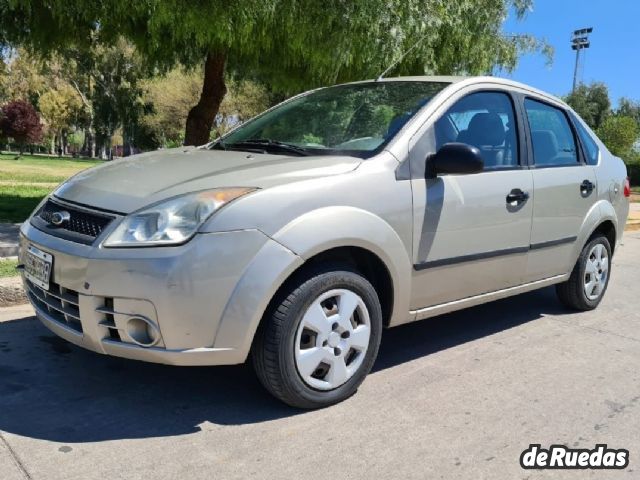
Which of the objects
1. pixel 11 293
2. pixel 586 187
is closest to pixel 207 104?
pixel 11 293

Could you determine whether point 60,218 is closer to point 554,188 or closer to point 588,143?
point 554,188

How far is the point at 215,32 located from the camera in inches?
285

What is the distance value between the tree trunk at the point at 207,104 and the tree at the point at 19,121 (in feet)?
126

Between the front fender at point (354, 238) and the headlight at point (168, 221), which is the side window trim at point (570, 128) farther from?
the headlight at point (168, 221)

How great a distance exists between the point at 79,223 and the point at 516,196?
2606 millimetres

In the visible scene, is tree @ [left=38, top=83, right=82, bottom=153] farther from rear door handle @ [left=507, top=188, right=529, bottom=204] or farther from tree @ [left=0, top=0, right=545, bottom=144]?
rear door handle @ [left=507, top=188, right=529, bottom=204]

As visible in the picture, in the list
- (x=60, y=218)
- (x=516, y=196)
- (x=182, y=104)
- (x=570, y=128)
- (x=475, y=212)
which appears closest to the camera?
(x=60, y=218)

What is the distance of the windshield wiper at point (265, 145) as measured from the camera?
11.9 feet

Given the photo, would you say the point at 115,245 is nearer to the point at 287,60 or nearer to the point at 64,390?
the point at 64,390

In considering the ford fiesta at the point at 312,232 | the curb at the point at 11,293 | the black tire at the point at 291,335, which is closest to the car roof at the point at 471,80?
the ford fiesta at the point at 312,232

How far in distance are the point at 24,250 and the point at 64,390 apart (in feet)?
2.55

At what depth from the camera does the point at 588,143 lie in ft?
16.8

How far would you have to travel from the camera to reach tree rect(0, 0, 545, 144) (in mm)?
7125

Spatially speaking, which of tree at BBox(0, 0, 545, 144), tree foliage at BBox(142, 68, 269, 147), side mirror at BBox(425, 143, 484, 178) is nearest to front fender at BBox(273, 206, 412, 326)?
side mirror at BBox(425, 143, 484, 178)
